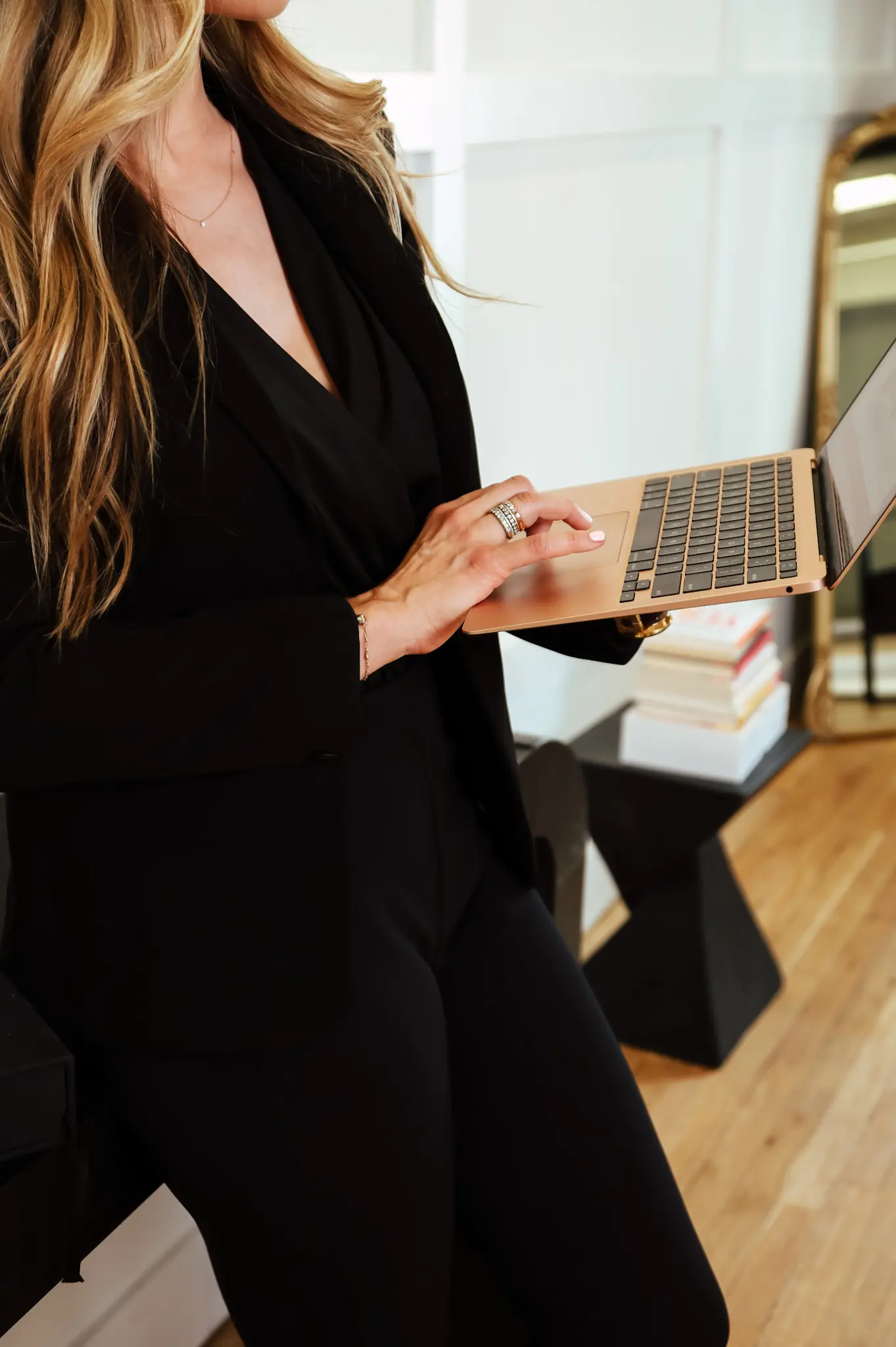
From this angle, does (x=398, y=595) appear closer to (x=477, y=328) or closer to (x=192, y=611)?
(x=192, y=611)

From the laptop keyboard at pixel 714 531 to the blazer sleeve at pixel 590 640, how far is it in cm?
12

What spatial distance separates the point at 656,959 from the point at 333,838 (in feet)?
4.40

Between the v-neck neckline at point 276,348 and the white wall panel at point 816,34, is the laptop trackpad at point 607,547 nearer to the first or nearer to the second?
the v-neck neckline at point 276,348

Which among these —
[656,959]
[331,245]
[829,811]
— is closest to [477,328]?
[331,245]

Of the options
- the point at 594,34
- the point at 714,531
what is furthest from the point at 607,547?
the point at 594,34

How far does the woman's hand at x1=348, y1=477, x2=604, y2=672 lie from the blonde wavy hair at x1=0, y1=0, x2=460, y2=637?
20cm

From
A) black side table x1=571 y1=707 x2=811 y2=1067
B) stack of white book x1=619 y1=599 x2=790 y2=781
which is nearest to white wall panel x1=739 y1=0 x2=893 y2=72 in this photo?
stack of white book x1=619 y1=599 x2=790 y2=781

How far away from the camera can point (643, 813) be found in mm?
2258

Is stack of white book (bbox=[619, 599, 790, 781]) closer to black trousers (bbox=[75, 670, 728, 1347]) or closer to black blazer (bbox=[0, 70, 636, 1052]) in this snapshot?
black trousers (bbox=[75, 670, 728, 1347])

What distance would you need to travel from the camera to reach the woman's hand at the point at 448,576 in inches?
40.3

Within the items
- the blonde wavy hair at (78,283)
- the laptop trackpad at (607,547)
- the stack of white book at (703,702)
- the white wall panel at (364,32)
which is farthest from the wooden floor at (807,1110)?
the white wall panel at (364,32)

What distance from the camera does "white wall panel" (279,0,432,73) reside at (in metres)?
1.61

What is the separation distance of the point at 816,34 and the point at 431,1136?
2985 mm

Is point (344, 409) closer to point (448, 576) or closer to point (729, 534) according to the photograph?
point (448, 576)
